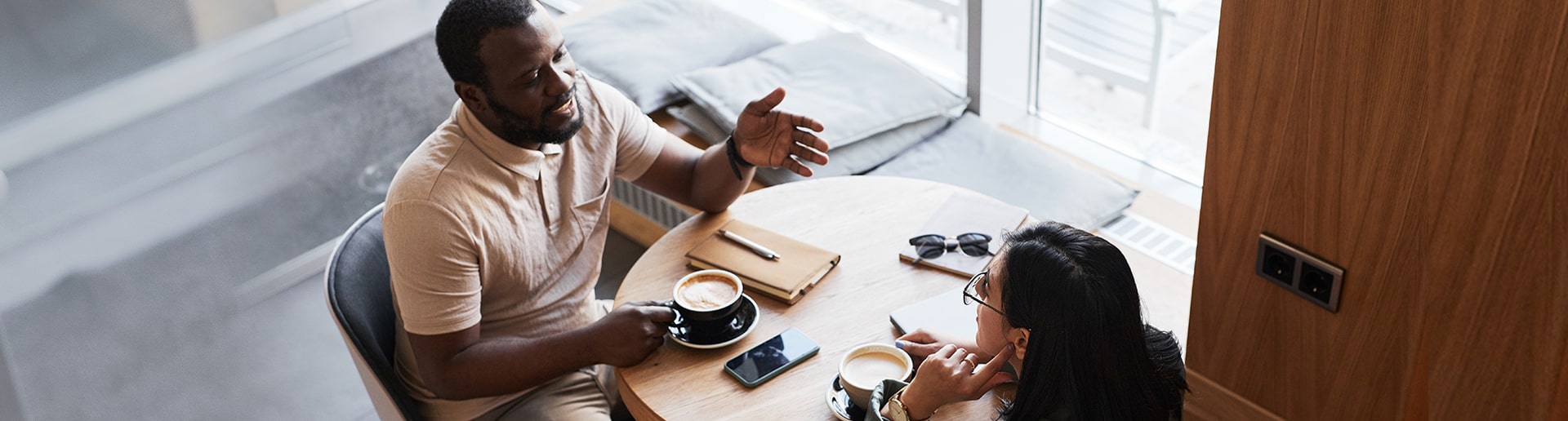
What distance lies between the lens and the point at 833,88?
10.5 ft

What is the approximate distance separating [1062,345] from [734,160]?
93 cm

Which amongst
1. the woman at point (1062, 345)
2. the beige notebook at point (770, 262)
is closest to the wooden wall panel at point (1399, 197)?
the woman at point (1062, 345)

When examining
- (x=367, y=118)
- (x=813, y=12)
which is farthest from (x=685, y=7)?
(x=367, y=118)

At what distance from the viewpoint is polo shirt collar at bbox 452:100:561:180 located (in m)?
1.96

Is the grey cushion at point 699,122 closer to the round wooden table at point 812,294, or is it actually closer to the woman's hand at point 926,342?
the round wooden table at point 812,294

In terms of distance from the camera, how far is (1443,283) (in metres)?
1.38

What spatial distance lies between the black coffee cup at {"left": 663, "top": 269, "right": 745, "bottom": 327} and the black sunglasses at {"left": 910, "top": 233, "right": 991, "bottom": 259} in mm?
331

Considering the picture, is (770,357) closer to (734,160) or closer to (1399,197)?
(734,160)

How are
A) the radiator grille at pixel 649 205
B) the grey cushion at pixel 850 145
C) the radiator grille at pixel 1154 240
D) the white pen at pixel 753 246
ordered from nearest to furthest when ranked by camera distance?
1. the white pen at pixel 753 246
2. the radiator grille at pixel 1154 240
3. the grey cushion at pixel 850 145
4. the radiator grille at pixel 649 205

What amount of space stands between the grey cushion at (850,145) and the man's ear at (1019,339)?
1445 millimetres

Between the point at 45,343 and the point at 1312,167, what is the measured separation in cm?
260

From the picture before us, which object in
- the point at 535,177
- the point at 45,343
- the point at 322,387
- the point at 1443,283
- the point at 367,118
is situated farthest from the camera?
the point at 367,118

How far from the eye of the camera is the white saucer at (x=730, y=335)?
1.84 metres

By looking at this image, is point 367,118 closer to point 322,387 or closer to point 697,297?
point 322,387
